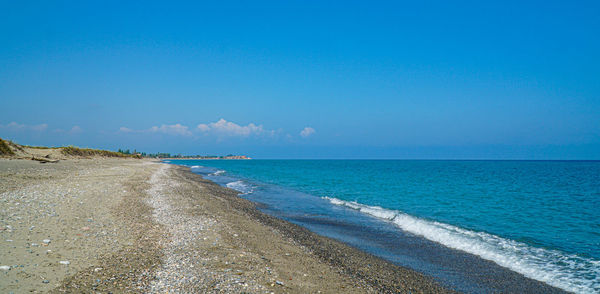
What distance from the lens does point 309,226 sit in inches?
655

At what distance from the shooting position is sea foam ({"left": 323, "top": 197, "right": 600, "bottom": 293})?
31.7 feet

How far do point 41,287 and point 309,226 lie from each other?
12.3m

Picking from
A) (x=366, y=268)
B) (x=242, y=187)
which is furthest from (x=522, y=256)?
(x=242, y=187)

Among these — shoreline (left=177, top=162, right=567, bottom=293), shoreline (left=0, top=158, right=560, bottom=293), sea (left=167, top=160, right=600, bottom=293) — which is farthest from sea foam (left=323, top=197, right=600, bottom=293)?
shoreline (left=0, top=158, right=560, bottom=293)

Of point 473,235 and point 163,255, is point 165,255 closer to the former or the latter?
point 163,255

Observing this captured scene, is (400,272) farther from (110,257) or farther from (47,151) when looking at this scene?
(47,151)

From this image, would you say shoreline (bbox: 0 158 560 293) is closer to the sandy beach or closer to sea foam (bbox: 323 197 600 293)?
the sandy beach

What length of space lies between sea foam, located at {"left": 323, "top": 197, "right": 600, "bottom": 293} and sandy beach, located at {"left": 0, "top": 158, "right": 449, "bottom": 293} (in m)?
4.20

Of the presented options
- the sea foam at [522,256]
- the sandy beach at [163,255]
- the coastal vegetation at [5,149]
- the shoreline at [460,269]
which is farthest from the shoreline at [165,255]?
the coastal vegetation at [5,149]

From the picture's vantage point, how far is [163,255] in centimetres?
839

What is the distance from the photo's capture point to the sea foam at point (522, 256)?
31.7 feet

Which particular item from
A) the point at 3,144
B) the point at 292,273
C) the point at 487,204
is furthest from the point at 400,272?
the point at 3,144

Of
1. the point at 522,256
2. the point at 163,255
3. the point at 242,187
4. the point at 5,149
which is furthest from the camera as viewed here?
the point at 242,187

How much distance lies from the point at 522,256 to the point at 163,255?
43.4 ft
